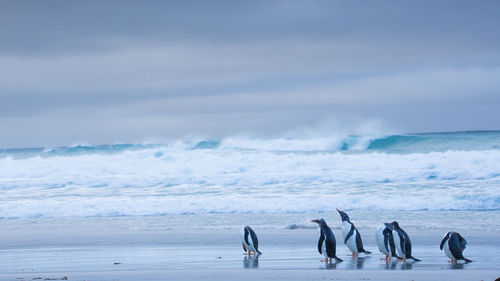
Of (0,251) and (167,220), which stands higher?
(167,220)

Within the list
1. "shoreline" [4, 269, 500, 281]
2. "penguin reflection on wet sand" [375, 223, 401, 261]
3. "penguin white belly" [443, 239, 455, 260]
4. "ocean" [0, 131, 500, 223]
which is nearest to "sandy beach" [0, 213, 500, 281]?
"shoreline" [4, 269, 500, 281]

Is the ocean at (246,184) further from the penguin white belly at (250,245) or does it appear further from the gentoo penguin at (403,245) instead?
the gentoo penguin at (403,245)

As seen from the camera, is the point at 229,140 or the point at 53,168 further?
the point at 229,140

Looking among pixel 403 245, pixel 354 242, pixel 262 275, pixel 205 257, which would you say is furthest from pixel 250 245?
pixel 403 245

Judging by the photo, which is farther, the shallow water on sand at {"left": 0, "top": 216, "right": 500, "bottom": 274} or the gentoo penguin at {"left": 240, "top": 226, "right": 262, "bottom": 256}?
the gentoo penguin at {"left": 240, "top": 226, "right": 262, "bottom": 256}

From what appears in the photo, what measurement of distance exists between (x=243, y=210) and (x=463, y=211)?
16.4 ft

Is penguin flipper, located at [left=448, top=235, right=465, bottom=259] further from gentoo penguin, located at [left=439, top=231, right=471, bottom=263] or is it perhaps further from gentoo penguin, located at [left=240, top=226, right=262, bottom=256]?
gentoo penguin, located at [left=240, top=226, right=262, bottom=256]

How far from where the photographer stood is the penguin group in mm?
9609

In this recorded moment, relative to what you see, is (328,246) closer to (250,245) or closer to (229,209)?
(250,245)

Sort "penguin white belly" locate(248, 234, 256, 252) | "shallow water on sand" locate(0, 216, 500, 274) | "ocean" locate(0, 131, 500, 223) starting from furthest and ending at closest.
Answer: "ocean" locate(0, 131, 500, 223) → "penguin white belly" locate(248, 234, 256, 252) → "shallow water on sand" locate(0, 216, 500, 274)

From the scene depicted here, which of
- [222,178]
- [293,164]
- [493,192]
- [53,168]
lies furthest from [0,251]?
[53,168]

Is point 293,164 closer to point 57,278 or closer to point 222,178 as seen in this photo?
point 222,178

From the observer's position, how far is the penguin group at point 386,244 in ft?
31.5

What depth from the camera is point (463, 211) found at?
53.6 feet
